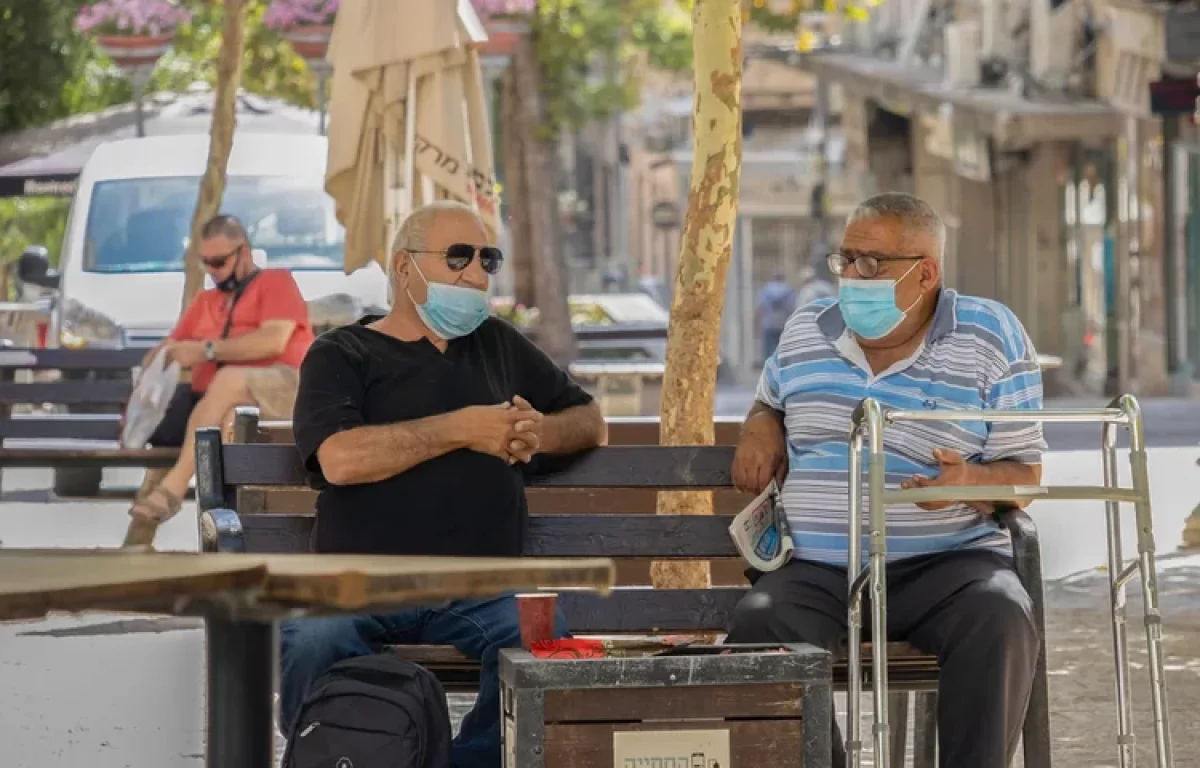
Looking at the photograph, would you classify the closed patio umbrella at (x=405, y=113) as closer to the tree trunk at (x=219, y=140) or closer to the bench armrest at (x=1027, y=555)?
the tree trunk at (x=219, y=140)

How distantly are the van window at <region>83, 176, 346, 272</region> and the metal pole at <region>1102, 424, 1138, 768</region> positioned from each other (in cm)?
1117

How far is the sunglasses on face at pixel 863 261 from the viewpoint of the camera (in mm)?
6090

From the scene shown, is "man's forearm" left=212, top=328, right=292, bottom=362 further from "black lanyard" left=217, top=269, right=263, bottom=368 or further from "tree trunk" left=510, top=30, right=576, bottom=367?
"tree trunk" left=510, top=30, right=576, bottom=367

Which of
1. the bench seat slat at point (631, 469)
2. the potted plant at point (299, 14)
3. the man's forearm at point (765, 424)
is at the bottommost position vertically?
the bench seat slat at point (631, 469)

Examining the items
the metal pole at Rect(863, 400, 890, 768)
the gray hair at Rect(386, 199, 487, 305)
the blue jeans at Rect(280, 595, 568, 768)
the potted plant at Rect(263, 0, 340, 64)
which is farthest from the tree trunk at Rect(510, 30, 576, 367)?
the metal pole at Rect(863, 400, 890, 768)

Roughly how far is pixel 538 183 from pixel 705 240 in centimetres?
1615

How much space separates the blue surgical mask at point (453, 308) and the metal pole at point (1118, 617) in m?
1.50

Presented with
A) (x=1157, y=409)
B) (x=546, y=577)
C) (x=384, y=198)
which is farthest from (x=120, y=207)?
(x=546, y=577)

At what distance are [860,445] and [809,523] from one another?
0.55 meters

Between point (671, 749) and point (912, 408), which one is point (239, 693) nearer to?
point (671, 749)

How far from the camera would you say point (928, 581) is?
19.0ft

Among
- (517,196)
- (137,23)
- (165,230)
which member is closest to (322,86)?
(165,230)

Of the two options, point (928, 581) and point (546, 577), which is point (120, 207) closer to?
point (928, 581)

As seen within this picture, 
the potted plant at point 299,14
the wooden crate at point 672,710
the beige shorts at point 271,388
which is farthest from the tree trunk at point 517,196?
the wooden crate at point 672,710
